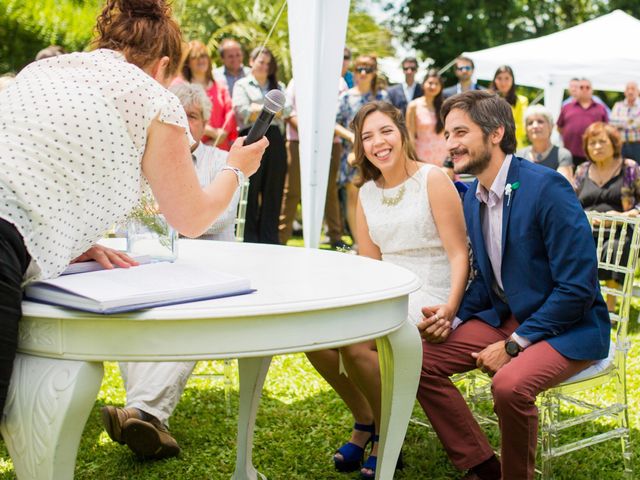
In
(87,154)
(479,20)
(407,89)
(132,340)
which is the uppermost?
(479,20)

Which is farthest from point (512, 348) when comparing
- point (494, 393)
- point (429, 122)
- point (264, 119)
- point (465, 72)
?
point (465, 72)

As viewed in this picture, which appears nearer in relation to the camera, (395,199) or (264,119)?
(264,119)

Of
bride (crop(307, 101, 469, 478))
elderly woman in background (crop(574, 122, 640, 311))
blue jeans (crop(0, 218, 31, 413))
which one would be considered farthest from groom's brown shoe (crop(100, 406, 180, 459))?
elderly woman in background (crop(574, 122, 640, 311))

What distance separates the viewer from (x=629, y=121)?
8617mm

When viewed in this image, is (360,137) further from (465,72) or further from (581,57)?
(581,57)

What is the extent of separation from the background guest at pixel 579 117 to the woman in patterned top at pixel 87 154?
24.2ft

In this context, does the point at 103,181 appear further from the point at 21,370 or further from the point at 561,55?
the point at 561,55

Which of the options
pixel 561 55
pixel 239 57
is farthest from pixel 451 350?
pixel 561 55

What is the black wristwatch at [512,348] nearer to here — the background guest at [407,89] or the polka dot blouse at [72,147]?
the polka dot blouse at [72,147]

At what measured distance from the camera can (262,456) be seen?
10.7ft

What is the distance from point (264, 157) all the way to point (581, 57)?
4800 mm

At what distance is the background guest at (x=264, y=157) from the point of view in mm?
6949

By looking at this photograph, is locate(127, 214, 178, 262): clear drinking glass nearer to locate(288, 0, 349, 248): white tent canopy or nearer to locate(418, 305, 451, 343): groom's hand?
locate(418, 305, 451, 343): groom's hand

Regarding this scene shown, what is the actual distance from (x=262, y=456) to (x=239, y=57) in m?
4.98
